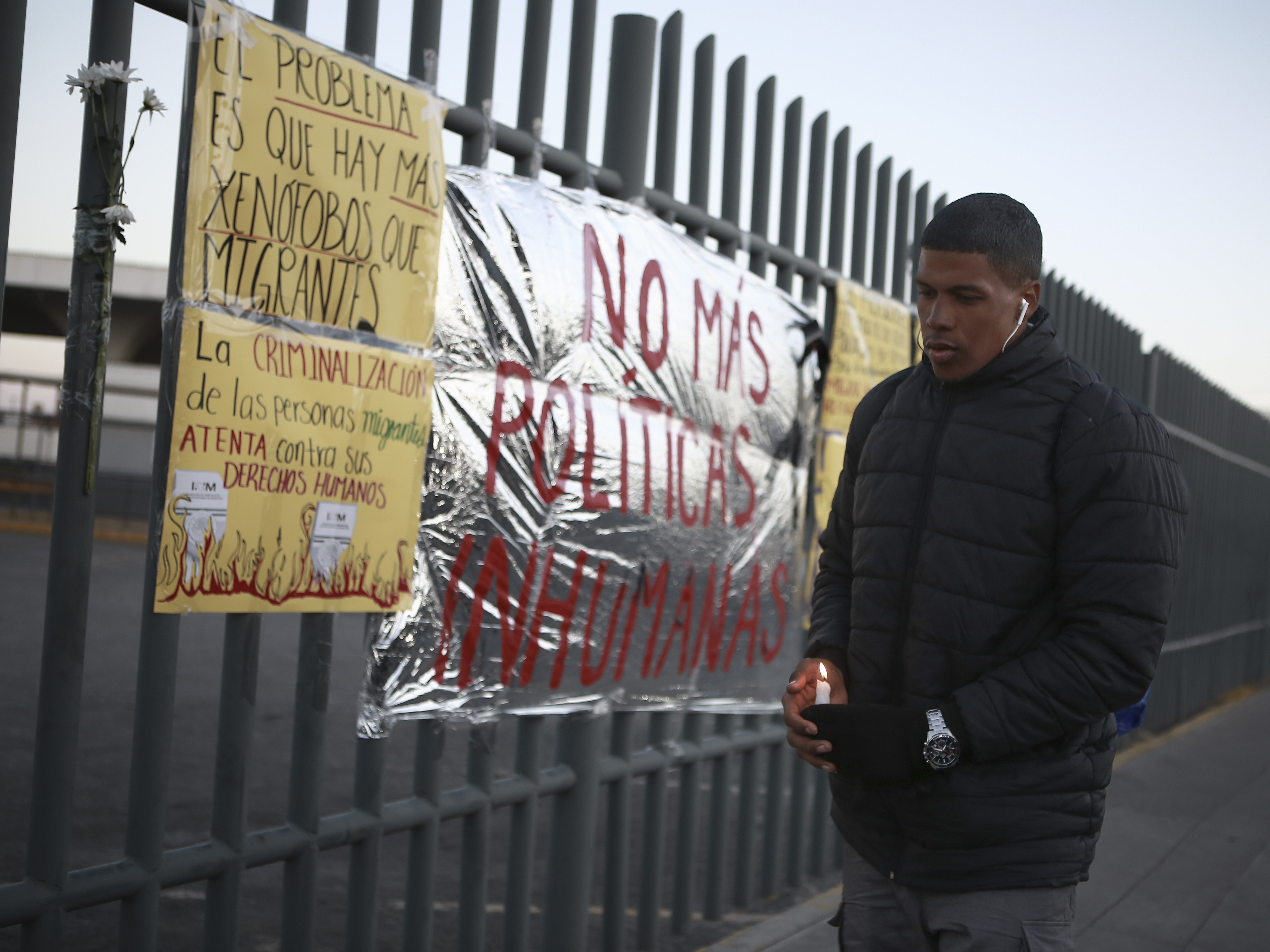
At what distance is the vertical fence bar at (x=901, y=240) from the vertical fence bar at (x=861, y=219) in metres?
0.33

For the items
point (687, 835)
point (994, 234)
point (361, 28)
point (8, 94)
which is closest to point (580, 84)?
point (361, 28)

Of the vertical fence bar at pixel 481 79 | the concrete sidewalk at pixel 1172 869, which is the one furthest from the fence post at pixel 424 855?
the vertical fence bar at pixel 481 79

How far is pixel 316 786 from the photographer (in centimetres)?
279

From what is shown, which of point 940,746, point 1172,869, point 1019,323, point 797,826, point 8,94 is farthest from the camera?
point 1172,869

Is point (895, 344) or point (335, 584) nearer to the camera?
point (335, 584)

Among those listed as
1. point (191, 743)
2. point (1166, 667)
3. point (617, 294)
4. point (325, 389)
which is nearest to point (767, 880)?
point (617, 294)

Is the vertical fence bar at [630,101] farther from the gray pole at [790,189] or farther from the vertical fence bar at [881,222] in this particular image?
the vertical fence bar at [881,222]

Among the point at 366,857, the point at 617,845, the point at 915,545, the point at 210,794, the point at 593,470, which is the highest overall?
the point at 593,470

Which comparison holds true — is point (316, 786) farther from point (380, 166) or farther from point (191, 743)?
point (191, 743)

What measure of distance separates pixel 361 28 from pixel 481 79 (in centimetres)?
44

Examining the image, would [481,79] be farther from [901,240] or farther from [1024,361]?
[901,240]

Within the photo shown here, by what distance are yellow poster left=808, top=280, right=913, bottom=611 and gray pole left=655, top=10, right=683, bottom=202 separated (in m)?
1.23

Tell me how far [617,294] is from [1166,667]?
24.0 ft

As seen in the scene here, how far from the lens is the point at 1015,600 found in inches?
79.4
